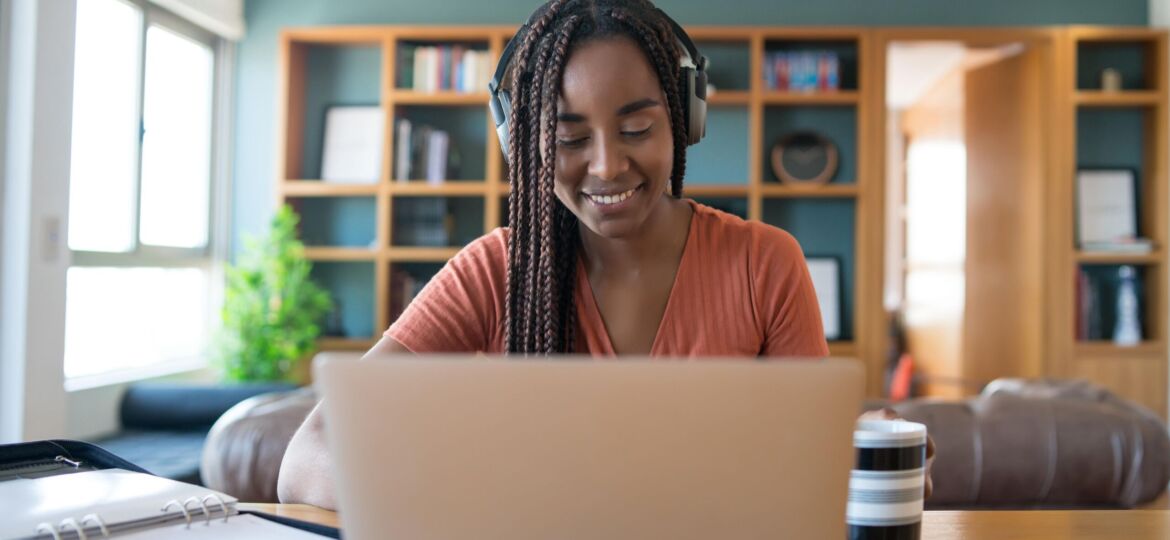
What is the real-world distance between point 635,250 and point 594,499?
0.76m

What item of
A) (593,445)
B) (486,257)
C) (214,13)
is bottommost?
(593,445)

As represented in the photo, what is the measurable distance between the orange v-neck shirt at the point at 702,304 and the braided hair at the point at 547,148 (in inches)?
1.2

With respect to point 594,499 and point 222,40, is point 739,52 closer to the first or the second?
point 222,40

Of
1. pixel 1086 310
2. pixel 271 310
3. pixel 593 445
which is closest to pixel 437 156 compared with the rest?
pixel 271 310

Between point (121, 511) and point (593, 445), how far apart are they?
488mm

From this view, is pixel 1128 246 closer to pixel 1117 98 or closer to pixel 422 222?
pixel 1117 98

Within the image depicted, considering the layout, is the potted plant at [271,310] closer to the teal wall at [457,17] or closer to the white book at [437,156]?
the teal wall at [457,17]

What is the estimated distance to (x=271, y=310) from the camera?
14.9ft

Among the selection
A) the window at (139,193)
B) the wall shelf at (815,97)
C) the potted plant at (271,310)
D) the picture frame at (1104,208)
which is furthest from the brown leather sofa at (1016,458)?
the picture frame at (1104,208)

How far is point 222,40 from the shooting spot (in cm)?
503

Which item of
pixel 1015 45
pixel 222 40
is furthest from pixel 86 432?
pixel 1015 45

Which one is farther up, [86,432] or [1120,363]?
[1120,363]

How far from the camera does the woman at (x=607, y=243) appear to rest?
1128 millimetres

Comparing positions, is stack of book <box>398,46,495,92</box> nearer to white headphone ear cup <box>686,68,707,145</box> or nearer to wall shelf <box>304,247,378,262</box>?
wall shelf <box>304,247,378,262</box>
